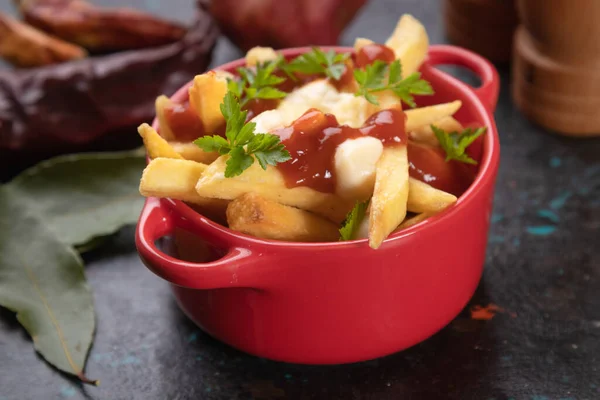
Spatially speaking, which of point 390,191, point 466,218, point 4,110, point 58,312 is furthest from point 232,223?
point 4,110

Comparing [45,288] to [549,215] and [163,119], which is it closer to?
[163,119]

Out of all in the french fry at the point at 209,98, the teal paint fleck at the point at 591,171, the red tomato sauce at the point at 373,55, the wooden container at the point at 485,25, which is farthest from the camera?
the wooden container at the point at 485,25

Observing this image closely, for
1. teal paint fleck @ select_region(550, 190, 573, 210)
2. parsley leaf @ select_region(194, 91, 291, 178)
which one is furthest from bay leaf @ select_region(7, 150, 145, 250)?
teal paint fleck @ select_region(550, 190, 573, 210)

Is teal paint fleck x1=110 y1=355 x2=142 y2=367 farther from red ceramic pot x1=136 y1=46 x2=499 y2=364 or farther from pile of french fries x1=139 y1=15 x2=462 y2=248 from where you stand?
pile of french fries x1=139 y1=15 x2=462 y2=248

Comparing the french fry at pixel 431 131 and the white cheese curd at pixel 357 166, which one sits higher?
the white cheese curd at pixel 357 166

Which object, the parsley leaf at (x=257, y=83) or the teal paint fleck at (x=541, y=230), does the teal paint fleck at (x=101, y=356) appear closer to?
the parsley leaf at (x=257, y=83)

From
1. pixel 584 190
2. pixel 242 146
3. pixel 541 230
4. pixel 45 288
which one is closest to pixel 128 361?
pixel 45 288

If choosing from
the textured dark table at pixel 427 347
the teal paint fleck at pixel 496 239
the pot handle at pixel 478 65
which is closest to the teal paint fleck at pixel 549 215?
the textured dark table at pixel 427 347
